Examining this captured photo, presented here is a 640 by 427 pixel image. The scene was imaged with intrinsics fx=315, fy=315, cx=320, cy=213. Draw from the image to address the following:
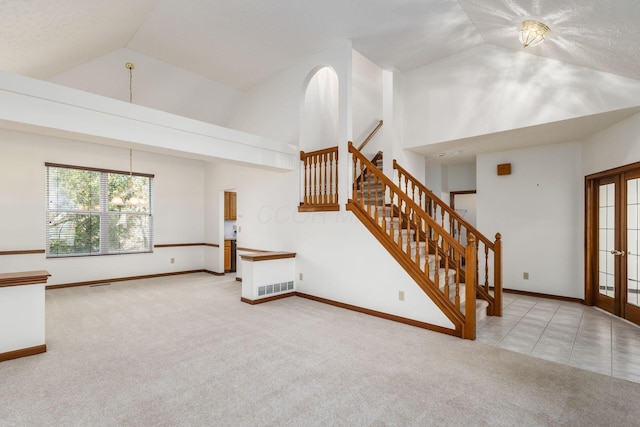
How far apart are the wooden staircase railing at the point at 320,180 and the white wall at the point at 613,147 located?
12.4ft

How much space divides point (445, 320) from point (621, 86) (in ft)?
11.1

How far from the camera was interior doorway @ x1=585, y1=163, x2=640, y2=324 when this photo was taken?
4.07 meters

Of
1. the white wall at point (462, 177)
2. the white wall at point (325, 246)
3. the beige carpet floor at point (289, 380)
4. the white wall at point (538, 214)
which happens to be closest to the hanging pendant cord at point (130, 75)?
the white wall at point (325, 246)

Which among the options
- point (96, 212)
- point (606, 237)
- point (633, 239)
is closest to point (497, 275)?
point (633, 239)

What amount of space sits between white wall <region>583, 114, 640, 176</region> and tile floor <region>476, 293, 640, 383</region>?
6.84ft

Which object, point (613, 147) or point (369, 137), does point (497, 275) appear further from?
point (369, 137)

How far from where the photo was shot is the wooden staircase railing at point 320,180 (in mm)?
5035

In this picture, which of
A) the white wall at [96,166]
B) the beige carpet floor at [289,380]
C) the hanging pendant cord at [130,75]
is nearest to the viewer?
the beige carpet floor at [289,380]

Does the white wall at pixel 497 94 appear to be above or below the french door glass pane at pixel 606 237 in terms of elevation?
above

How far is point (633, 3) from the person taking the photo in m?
2.32

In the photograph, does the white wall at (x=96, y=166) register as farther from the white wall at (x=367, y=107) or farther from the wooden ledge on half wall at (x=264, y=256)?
the white wall at (x=367, y=107)

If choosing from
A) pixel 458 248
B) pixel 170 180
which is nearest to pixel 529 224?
pixel 458 248

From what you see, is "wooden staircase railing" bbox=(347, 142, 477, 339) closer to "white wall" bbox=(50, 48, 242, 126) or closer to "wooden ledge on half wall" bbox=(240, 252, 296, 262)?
"wooden ledge on half wall" bbox=(240, 252, 296, 262)

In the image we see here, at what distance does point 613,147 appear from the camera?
4.26 meters
